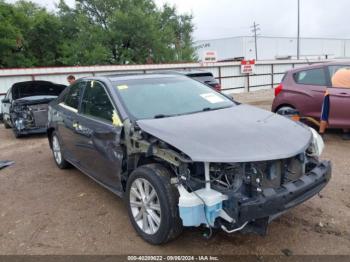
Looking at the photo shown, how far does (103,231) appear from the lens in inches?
143

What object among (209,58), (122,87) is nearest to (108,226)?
(122,87)

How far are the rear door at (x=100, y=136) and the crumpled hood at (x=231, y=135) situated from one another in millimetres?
500

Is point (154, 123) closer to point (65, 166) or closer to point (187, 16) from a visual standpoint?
point (65, 166)

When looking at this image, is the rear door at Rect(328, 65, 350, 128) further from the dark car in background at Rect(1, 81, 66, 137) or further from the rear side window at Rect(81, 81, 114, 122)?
the dark car in background at Rect(1, 81, 66, 137)

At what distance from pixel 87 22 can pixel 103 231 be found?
29.5 meters

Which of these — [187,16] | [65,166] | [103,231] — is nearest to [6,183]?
[65,166]

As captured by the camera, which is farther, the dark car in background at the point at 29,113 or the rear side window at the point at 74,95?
the dark car in background at the point at 29,113

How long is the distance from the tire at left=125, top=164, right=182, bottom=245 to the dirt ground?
0.16 m

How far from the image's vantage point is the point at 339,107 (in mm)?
6309

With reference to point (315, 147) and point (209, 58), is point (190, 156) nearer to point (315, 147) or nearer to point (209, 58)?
point (315, 147)

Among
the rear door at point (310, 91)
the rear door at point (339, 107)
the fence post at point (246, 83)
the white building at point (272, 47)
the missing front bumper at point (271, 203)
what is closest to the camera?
the missing front bumper at point (271, 203)

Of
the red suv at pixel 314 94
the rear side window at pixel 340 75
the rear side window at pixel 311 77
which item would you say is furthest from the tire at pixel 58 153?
the rear side window at pixel 340 75

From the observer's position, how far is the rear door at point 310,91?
6.83m

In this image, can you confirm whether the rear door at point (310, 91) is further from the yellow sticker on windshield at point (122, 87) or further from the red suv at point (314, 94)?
the yellow sticker on windshield at point (122, 87)
